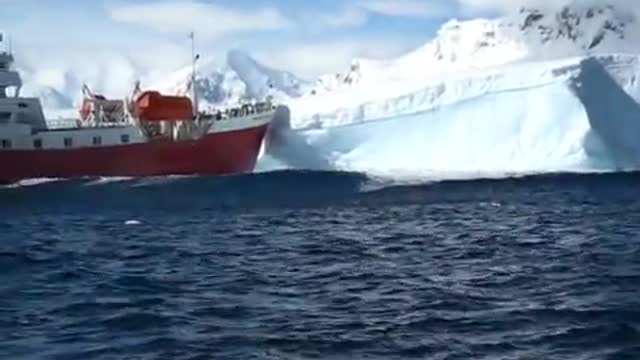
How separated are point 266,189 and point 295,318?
22899mm

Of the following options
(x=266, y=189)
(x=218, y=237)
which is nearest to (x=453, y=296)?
(x=218, y=237)

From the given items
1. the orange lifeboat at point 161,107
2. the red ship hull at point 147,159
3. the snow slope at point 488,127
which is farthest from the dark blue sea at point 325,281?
the orange lifeboat at point 161,107

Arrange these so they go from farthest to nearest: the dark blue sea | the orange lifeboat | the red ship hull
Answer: the orange lifeboat → the red ship hull → the dark blue sea

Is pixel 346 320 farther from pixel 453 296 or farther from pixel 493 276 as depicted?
pixel 493 276

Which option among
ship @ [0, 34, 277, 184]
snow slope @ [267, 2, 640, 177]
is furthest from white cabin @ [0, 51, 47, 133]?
snow slope @ [267, 2, 640, 177]

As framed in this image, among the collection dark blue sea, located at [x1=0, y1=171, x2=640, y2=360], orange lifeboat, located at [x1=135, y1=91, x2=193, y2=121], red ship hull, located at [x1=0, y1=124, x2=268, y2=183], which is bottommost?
dark blue sea, located at [x1=0, y1=171, x2=640, y2=360]

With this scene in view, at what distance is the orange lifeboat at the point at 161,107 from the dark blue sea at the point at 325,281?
639 inches

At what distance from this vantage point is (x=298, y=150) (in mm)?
45031

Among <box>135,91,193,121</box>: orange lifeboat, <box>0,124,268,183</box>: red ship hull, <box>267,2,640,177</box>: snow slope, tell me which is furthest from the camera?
<box>135,91,193,121</box>: orange lifeboat

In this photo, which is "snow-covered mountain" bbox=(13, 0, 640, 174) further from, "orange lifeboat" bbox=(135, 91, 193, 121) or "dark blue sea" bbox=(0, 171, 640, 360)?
"dark blue sea" bbox=(0, 171, 640, 360)

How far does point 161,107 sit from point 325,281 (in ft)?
104

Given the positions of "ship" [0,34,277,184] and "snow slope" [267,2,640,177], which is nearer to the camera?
"ship" [0,34,277,184]

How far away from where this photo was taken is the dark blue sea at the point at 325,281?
10039 millimetres

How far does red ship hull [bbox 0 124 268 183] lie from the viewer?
40438 millimetres
